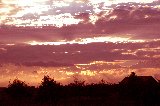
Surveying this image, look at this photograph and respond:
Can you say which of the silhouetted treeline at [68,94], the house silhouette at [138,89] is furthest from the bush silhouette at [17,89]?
the house silhouette at [138,89]

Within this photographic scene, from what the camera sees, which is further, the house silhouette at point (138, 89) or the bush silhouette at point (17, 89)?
the bush silhouette at point (17, 89)

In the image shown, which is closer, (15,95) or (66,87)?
(15,95)

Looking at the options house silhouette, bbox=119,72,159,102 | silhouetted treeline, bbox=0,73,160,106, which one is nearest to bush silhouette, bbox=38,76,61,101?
silhouetted treeline, bbox=0,73,160,106

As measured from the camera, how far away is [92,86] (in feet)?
237

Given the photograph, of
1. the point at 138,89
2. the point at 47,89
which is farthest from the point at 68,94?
the point at 138,89

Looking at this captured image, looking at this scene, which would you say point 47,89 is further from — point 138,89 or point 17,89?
point 138,89

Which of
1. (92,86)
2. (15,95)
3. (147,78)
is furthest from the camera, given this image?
(92,86)

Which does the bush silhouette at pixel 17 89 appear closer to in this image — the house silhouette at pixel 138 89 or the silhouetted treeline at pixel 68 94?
the silhouetted treeline at pixel 68 94

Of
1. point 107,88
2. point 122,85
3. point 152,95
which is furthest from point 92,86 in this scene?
point 152,95

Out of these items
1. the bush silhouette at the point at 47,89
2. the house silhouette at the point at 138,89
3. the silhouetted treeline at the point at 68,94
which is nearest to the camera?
the house silhouette at the point at 138,89

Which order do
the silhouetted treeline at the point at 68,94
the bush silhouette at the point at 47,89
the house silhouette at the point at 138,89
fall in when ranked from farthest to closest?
the bush silhouette at the point at 47,89 < the silhouetted treeline at the point at 68,94 < the house silhouette at the point at 138,89

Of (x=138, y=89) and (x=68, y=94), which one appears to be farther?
(x=68, y=94)

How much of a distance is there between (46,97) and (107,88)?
1823cm

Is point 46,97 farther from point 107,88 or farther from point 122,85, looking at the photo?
point 107,88
